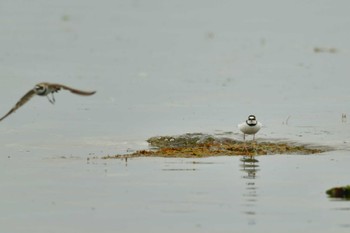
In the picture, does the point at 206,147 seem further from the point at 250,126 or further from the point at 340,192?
the point at 340,192

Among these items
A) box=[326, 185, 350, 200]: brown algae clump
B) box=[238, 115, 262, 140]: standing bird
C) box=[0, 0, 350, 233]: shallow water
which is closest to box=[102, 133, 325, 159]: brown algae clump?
box=[238, 115, 262, 140]: standing bird

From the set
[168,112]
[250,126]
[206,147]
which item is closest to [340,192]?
[250,126]

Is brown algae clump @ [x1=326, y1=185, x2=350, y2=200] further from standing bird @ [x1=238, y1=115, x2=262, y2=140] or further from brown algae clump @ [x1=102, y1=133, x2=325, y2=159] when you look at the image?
standing bird @ [x1=238, y1=115, x2=262, y2=140]

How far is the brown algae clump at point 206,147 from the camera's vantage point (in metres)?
27.3

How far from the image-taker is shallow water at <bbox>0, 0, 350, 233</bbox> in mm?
21656

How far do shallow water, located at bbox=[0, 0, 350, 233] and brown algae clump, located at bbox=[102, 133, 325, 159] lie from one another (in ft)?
2.19

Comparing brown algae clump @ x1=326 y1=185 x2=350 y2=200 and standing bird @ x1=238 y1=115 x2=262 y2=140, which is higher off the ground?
standing bird @ x1=238 y1=115 x2=262 y2=140

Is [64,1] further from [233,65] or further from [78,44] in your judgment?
[233,65]

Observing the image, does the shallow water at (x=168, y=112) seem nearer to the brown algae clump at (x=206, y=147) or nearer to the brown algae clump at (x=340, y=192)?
the brown algae clump at (x=340, y=192)

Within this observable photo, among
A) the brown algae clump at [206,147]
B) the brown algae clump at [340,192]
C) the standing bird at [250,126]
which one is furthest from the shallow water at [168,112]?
the standing bird at [250,126]

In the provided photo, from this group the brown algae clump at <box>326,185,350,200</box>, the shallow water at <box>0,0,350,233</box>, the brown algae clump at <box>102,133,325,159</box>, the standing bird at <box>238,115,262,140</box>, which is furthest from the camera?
the standing bird at <box>238,115,262,140</box>

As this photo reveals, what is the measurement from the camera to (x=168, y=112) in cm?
3528

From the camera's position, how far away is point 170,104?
3691cm

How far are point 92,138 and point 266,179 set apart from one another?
7254 millimetres
